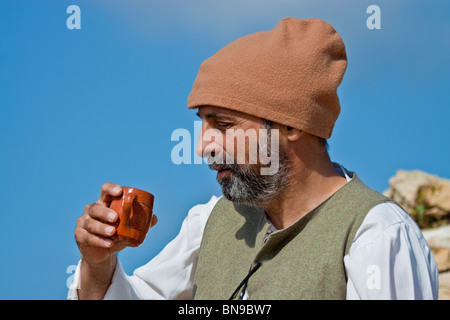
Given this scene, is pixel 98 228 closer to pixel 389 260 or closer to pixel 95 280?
pixel 95 280

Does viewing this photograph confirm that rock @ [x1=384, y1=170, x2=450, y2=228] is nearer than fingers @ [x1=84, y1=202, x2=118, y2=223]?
No

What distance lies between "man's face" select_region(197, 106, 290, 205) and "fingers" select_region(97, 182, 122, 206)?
1.59ft

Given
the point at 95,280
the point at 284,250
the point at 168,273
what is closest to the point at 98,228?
the point at 95,280

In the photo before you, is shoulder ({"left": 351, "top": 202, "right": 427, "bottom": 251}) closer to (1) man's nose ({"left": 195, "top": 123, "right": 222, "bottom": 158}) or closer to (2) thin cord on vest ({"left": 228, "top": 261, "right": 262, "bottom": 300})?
(2) thin cord on vest ({"left": 228, "top": 261, "right": 262, "bottom": 300})

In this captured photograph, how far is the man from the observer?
2.59 m

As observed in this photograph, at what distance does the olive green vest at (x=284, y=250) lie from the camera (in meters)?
2.47

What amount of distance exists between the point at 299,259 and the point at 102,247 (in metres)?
1.04

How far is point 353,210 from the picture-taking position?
2.61 metres

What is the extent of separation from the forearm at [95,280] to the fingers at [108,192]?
425 mm

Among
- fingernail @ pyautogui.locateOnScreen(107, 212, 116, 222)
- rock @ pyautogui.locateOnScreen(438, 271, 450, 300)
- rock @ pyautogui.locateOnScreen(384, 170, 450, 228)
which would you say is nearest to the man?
fingernail @ pyautogui.locateOnScreen(107, 212, 116, 222)

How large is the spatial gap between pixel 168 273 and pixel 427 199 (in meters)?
8.92

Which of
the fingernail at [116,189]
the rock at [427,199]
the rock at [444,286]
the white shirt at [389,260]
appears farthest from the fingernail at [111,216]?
the rock at [427,199]

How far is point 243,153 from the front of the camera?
290 cm

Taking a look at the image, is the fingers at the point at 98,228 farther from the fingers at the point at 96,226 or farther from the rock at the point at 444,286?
the rock at the point at 444,286
